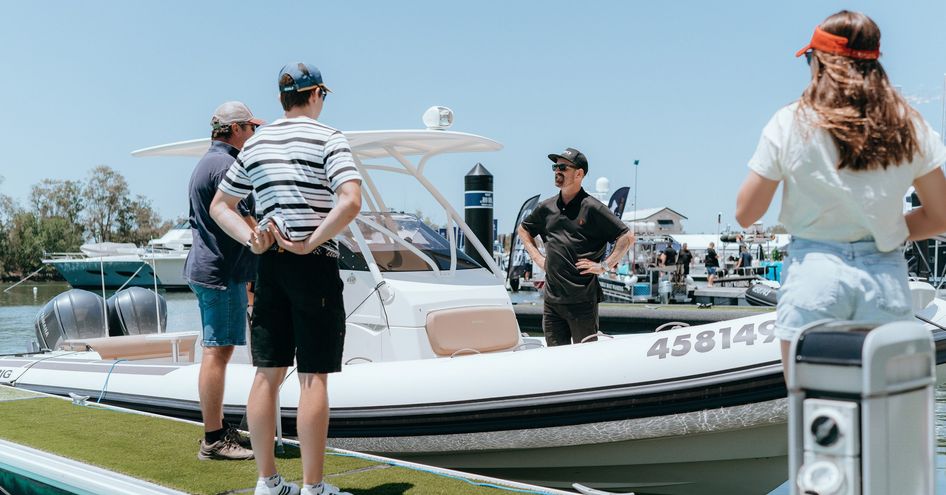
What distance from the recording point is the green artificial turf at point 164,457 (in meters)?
2.98

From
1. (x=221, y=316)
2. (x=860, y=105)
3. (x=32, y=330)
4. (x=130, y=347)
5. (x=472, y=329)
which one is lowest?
(x=32, y=330)

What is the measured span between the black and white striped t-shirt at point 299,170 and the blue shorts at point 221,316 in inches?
33.0

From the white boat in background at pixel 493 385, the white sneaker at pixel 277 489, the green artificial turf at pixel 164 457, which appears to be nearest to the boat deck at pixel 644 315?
the white boat in background at pixel 493 385

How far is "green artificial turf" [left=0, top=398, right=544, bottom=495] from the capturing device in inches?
117

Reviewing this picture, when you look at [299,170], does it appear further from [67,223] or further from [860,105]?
[67,223]

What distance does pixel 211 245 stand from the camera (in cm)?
333

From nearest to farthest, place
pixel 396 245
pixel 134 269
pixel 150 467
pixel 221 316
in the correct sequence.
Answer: pixel 150 467
pixel 221 316
pixel 396 245
pixel 134 269

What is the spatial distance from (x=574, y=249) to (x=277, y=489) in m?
2.36

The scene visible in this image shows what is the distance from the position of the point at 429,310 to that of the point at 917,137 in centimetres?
313

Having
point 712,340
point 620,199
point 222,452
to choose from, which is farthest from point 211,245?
point 620,199

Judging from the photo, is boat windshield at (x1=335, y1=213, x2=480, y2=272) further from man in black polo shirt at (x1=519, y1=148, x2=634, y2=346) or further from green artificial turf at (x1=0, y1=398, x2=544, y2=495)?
green artificial turf at (x1=0, y1=398, x2=544, y2=495)

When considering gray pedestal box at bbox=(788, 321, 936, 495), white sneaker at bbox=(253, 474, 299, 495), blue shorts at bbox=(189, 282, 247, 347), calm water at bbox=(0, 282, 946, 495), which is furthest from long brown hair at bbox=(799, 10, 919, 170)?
calm water at bbox=(0, 282, 946, 495)

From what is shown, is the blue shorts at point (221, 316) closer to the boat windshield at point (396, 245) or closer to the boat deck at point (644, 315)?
the boat windshield at point (396, 245)

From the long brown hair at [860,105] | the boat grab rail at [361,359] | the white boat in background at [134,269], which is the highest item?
the long brown hair at [860,105]
